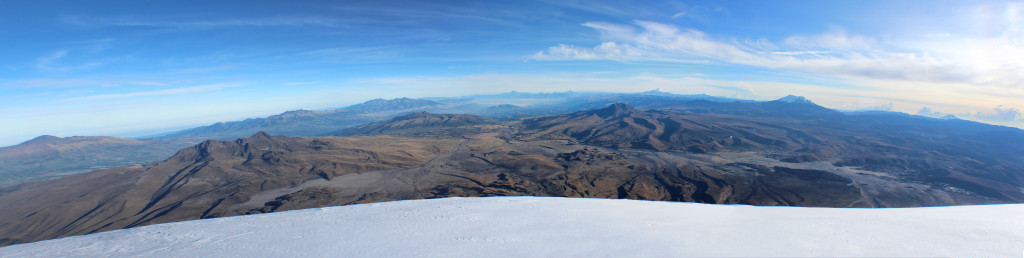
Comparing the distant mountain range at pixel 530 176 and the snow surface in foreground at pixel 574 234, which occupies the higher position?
the snow surface in foreground at pixel 574 234

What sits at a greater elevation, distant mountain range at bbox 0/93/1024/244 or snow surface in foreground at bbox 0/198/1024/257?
snow surface in foreground at bbox 0/198/1024/257

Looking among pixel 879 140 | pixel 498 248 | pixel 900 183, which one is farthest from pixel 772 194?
pixel 879 140

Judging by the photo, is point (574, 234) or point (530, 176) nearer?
point (574, 234)

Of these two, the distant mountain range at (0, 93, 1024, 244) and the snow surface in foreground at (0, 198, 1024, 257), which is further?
the distant mountain range at (0, 93, 1024, 244)

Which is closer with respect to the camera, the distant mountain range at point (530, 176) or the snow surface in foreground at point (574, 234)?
the snow surface in foreground at point (574, 234)
